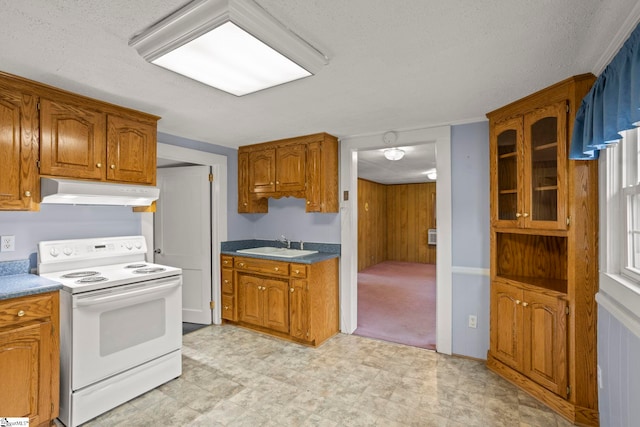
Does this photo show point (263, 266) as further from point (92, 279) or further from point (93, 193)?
point (93, 193)

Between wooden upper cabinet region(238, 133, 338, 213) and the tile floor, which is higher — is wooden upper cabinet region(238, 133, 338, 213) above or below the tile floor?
above

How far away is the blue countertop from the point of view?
5.84ft

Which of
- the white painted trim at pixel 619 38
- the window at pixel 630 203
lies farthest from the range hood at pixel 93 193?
the window at pixel 630 203

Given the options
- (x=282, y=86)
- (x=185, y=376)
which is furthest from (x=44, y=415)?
(x=282, y=86)

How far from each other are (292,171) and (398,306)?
→ 2.59 metres

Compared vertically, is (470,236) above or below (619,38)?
below

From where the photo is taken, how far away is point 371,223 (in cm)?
817

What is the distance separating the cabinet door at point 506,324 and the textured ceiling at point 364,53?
152 centimetres

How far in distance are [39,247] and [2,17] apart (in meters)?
1.61

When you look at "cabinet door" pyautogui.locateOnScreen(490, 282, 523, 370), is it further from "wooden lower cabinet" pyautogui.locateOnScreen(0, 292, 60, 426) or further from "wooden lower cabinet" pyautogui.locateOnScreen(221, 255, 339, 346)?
"wooden lower cabinet" pyautogui.locateOnScreen(0, 292, 60, 426)

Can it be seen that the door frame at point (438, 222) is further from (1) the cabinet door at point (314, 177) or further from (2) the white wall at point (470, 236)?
(1) the cabinet door at point (314, 177)

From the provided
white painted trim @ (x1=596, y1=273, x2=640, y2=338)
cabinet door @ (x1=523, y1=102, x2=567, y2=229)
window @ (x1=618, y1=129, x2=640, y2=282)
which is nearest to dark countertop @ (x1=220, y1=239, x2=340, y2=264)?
cabinet door @ (x1=523, y1=102, x2=567, y2=229)

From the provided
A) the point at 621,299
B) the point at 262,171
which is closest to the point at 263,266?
the point at 262,171

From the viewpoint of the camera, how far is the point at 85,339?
79.7 inches
